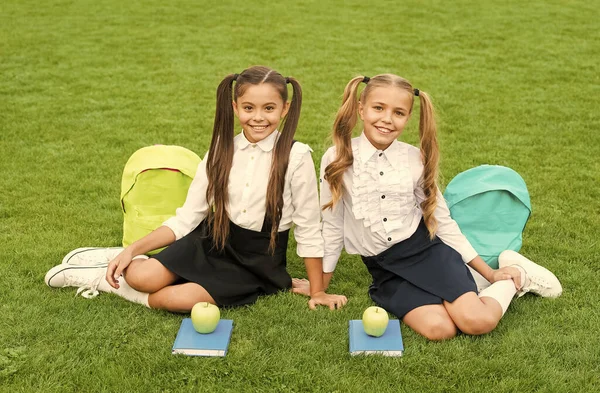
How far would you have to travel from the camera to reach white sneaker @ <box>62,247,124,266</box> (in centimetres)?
420

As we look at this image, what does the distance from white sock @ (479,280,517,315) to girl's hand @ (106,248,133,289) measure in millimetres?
1816

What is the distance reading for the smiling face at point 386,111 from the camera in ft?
12.0

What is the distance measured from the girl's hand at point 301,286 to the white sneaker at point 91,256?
109 centimetres

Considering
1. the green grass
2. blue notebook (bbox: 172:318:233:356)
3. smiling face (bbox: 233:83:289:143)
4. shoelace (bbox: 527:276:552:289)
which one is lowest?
the green grass

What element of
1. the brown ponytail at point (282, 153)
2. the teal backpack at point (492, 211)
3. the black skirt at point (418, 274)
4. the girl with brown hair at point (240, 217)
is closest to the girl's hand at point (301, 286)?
the girl with brown hair at point (240, 217)

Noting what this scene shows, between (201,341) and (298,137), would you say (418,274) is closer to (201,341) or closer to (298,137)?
(201,341)

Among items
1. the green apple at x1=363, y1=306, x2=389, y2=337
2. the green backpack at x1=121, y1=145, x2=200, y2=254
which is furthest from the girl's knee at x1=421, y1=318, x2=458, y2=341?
the green backpack at x1=121, y1=145, x2=200, y2=254

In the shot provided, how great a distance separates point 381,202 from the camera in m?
3.78

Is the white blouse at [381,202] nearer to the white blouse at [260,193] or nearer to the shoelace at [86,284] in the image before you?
the white blouse at [260,193]

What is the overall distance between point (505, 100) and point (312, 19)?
5283mm

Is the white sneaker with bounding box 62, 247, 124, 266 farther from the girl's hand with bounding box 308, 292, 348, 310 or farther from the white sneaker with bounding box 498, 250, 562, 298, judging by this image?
the white sneaker with bounding box 498, 250, 562, 298

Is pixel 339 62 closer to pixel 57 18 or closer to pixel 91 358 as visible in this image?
pixel 57 18

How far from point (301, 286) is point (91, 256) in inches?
49.7

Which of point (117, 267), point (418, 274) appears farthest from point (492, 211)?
point (117, 267)
